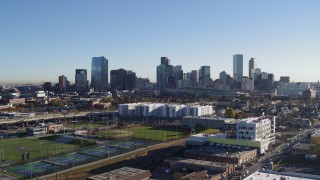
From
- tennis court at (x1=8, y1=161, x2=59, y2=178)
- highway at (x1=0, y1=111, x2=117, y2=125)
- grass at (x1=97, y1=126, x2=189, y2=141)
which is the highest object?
highway at (x1=0, y1=111, x2=117, y2=125)

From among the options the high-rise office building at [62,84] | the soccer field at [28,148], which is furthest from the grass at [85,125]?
the high-rise office building at [62,84]

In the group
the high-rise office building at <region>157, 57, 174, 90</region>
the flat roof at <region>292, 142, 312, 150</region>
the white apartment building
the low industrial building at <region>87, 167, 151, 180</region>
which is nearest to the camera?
the low industrial building at <region>87, 167, 151, 180</region>

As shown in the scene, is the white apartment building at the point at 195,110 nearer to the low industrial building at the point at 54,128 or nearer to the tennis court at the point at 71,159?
the low industrial building at the point at 54,128

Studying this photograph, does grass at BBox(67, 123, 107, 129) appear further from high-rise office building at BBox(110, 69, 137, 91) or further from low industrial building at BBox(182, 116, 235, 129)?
high-rise office building at BBox(110, 69, 137, 91)

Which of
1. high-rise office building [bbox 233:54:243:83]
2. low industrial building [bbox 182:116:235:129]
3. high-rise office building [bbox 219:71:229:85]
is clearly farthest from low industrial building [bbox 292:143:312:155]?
high-rise office building [bbox 233:54:243:83]

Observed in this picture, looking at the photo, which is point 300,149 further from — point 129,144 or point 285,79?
point 285,79

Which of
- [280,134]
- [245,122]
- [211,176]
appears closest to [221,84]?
[280,134]

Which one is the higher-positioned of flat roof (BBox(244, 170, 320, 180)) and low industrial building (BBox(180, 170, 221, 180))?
flat roof (BBox(244, 170, 320, 180))

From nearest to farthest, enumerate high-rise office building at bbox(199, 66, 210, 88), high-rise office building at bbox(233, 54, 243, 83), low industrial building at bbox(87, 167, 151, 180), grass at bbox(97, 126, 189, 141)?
low industrial building at bbox(87, 167, 151, 180) → grass at bbox(97, 126, 189, 141) → high-rise office building at bbox(199, 66, 210, 88) → high-rise office building at bbox(233, 54, 243, 83)
